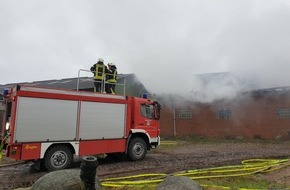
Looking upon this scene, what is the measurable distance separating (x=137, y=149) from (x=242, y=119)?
11.8 meters

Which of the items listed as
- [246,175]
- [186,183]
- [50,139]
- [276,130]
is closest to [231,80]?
[276,130]

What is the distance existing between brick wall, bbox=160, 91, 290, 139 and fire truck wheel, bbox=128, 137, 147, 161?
443 inches

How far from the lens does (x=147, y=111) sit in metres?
11.2

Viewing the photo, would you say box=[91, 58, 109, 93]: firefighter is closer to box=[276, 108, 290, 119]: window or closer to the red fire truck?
the red fire truck

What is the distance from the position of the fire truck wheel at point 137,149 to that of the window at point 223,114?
11.3 metres

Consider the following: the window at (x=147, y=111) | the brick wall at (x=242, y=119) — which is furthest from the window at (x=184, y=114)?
the window at (x=147, y=111)

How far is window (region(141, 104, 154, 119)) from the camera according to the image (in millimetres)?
10967

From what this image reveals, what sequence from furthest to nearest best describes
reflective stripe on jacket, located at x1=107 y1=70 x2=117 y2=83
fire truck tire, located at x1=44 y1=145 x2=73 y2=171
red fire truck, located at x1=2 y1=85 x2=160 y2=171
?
reflective stripe on jacket, located at x1=107 y1=70 x2=117 y2=83, fire truck tire, located at x1=44 y1=145 x2=73 y2=171, red fire truck, located at x1=2 y1=85 x2=160 y2=171

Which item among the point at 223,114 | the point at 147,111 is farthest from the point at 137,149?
the point at 223,114

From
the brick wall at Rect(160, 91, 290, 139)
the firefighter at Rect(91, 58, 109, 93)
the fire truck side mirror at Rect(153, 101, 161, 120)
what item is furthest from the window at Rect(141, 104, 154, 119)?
the brick wall at Rect(160, 91, 290, 139)

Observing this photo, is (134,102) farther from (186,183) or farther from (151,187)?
(186,183)

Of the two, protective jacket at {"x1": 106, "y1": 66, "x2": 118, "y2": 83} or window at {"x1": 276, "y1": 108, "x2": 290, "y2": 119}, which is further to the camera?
window at {"x1": 276, "y1": 108, "x2": 290, "y2": 119}

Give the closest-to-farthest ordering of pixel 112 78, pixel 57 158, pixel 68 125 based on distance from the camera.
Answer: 1. pixel 57 158
2. pixel 68 125
3. pixel 112 78

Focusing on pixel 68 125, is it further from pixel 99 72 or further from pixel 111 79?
pixel 111 79
